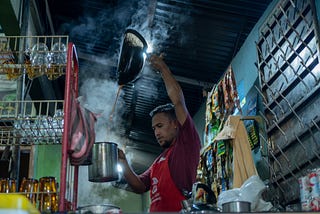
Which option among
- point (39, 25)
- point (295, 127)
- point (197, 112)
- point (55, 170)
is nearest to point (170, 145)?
point (295, 127)

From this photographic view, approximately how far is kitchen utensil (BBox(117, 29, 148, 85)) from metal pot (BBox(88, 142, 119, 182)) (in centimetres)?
84

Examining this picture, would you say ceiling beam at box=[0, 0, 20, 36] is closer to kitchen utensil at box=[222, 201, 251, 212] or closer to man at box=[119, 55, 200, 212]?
man at box=[119, 55, 200, 212]

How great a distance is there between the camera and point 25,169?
6.92 meters

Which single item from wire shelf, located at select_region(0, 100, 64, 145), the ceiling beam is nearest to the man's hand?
wire shelf, located at select_region(0, 100, 64, 145)

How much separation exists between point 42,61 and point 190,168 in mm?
1243

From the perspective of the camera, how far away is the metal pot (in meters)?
2.60

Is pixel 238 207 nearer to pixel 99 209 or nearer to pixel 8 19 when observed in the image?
pixel 99 209

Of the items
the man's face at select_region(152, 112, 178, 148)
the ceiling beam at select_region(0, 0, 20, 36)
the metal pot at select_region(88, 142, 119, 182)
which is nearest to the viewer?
the metal pot at select_region(88, 142, 119, 182)

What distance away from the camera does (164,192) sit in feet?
10.5

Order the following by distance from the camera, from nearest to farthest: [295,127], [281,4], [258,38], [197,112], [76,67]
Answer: [76,67] → [295,127] → [281,4] → [258,38] → [197,112]

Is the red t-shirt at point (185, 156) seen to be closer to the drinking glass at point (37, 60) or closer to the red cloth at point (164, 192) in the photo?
the red cloth at point (164, 192)

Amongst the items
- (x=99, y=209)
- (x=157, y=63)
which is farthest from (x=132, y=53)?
(x=99, y=209)

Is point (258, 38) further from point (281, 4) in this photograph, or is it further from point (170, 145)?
point (170, 145)

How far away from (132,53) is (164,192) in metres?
1.00
